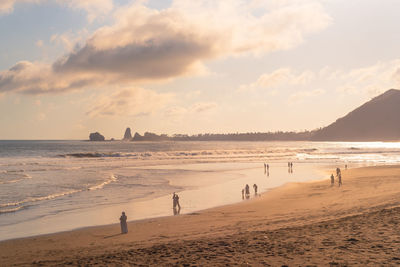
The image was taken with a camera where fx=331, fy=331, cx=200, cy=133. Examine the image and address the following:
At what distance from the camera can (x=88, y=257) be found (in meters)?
10.5

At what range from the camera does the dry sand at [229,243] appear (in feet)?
29.1

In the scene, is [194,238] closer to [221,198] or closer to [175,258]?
→ [175,258]

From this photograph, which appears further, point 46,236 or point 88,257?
point 46,236

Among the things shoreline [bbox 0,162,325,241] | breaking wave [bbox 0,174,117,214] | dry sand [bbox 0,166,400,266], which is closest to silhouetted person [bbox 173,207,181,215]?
shoreline [bbox 0,162,325,241]

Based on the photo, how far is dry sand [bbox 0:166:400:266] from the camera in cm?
888

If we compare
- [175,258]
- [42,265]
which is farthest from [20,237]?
[175,258]

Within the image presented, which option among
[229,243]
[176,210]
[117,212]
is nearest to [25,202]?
[117,212]

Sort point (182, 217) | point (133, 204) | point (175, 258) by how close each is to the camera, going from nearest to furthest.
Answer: point (175, 258) < point (182, 217) < point (133, 204)

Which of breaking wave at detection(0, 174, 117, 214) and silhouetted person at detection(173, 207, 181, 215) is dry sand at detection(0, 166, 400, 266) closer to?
silhouetted person at detection(173, 207, 181, 215)

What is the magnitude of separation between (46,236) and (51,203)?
8.71 m

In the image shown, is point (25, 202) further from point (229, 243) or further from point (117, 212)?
point (229, 243)

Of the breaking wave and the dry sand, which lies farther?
the breaking wave

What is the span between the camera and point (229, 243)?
10.7m

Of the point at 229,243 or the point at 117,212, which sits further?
the point at 117,212
